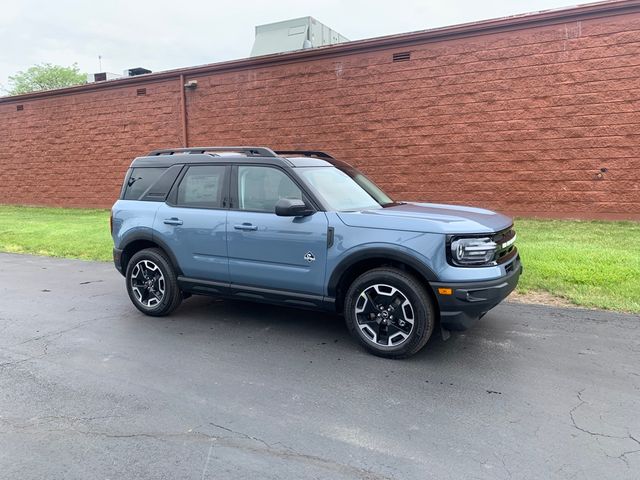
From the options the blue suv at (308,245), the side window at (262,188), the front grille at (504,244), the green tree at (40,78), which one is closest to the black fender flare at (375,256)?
the blue suv at (308,245)

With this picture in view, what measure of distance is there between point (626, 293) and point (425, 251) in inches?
134

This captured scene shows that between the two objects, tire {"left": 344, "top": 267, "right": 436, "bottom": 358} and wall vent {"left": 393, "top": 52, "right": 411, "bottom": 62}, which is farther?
wall vent {"left": 393, "top": 52, "right": 411, "bottom": 62}

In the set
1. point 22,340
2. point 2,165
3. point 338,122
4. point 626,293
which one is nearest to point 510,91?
point 338,122

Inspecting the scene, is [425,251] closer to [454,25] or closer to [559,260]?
[559,260]

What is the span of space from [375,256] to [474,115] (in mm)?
8612

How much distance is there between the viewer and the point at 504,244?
4512 mm

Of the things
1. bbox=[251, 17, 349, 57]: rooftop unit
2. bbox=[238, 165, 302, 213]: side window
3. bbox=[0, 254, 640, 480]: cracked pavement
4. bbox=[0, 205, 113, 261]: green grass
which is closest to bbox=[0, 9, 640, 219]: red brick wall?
bbox=[251, 17, 349, 57]: rooftop unit

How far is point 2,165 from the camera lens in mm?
21047

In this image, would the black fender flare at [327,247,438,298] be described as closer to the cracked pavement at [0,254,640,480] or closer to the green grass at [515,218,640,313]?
the cracked pavement at [0,254,640,480]

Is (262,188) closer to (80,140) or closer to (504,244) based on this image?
(504,244)

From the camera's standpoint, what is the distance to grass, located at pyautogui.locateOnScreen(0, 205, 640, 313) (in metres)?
6.19

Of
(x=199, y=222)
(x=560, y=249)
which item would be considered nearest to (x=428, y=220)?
(x=199, y=222)

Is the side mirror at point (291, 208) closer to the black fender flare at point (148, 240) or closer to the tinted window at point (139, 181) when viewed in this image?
the black fender flare at point (148, 240)

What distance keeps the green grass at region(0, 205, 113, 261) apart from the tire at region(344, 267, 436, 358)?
6.94 metres
